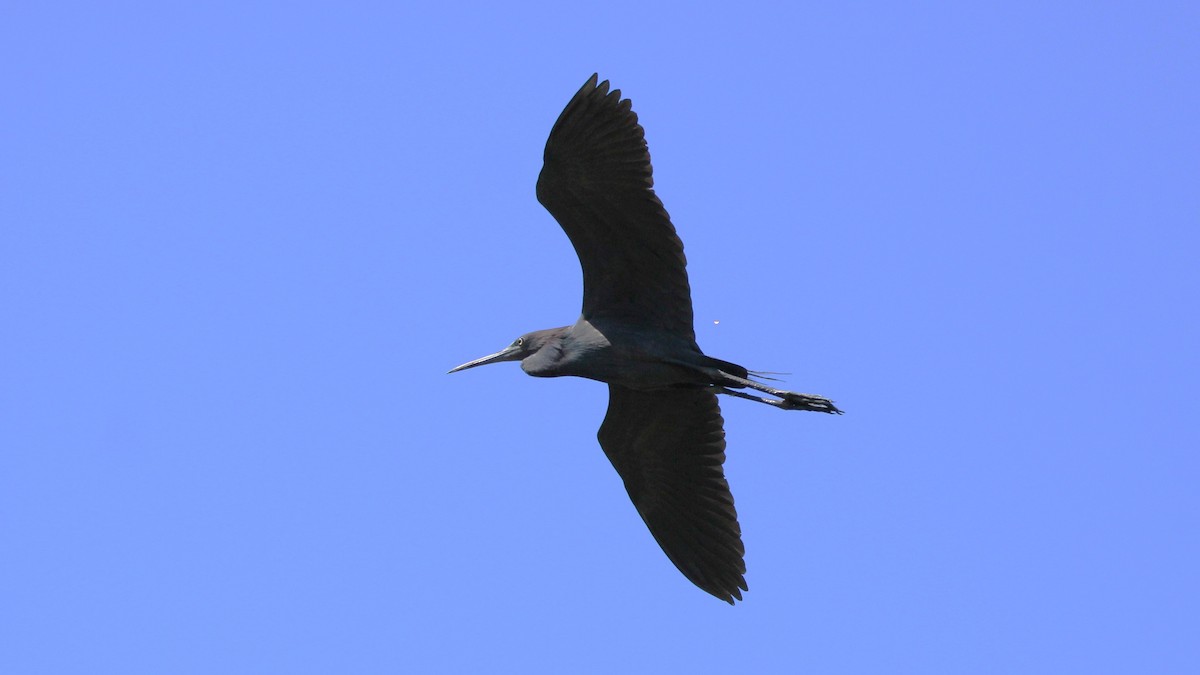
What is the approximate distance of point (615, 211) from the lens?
35.5 feet

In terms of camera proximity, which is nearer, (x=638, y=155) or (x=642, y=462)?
(x=638, y=155)

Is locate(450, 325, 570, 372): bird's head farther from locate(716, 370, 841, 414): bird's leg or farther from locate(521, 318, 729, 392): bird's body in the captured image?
locate(716, 370, 841, 414): bird's leg

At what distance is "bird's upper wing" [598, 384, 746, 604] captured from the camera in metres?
11.7

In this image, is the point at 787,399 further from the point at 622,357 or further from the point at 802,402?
the point at 622,357

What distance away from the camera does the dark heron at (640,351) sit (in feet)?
35.2

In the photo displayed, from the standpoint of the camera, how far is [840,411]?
440 inches

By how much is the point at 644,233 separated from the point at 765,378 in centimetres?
141

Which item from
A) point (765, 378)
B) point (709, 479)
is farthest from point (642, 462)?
point (765, 378)

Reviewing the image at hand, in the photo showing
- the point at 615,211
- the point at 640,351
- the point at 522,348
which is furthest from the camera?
the point at 522,348

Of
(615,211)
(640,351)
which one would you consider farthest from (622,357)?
(615,211)

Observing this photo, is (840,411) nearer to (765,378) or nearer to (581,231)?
(765,378)

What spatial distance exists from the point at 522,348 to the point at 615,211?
154 cm

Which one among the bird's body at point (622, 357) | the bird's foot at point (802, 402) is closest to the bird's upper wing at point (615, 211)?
the bird's body at point (622, 357)

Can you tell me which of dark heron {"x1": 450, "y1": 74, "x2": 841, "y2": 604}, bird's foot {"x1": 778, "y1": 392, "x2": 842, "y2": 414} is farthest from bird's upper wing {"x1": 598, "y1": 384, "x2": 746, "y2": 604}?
bird's foot {"x1": 778, "y1": 392, "x2": 842, "y2": 414}
